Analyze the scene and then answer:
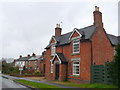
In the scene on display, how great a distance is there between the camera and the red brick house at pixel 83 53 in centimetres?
2006

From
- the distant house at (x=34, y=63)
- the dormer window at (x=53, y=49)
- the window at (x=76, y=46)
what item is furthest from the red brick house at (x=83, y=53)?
the distant house at (x=34, y=63)

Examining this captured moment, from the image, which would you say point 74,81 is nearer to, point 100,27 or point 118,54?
point 100,27

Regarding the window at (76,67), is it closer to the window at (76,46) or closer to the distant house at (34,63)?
the window at (76,46)

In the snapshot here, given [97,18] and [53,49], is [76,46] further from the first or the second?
[53,49]

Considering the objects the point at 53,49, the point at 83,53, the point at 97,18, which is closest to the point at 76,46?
the point at 83,53

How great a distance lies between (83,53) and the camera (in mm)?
20766

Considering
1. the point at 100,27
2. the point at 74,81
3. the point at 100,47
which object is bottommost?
the point at 74,81

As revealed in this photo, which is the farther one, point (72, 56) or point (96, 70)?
point (72, 56)

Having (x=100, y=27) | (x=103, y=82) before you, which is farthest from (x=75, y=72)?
(x=100, y=27)

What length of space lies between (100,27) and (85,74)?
7.26 meters

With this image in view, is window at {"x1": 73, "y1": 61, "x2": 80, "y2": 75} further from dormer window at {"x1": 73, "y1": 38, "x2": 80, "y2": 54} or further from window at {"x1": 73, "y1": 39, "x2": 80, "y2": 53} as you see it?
window at {"x1": 73, "y1": 39, "x2": 80, "y2": 53}

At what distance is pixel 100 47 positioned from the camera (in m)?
21.3

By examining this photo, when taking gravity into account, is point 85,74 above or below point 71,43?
below

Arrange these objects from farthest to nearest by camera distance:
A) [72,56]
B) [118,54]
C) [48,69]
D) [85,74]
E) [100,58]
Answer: [48,69] < [72,56] < [100,58] < [85,74] < [118,54]
